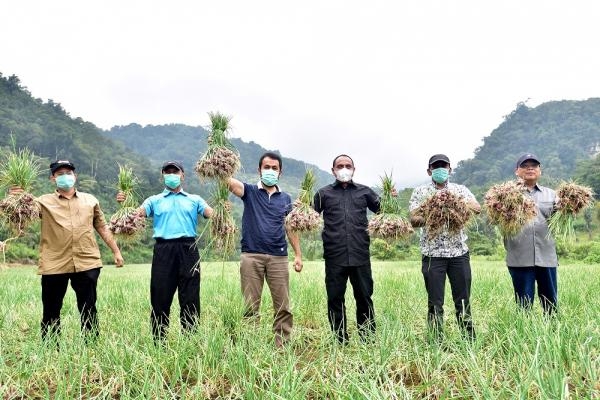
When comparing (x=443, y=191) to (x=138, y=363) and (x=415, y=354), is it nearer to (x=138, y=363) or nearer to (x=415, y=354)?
(x=415, y=354)

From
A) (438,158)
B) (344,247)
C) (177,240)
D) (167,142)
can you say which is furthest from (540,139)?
(167,142)

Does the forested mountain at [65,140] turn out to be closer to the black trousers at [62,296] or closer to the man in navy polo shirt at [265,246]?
the black trousers at [62,296]

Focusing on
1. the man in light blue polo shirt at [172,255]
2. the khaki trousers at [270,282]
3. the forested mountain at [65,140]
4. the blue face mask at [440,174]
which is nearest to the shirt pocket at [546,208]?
the blue face mask at [440,174]

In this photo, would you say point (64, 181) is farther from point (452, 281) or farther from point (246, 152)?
point (246, 152)

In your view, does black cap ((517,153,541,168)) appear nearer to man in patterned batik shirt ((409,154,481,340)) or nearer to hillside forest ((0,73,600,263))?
hillside forest ((0,73,600,263))

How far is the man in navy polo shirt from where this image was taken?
439cm

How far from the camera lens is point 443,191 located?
12.9 feet

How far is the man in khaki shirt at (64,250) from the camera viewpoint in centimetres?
425

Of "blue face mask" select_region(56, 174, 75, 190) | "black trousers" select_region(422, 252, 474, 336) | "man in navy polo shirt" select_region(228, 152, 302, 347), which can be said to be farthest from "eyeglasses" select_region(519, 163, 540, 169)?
"blue face mask" select_region(56, 174, 75, 190)

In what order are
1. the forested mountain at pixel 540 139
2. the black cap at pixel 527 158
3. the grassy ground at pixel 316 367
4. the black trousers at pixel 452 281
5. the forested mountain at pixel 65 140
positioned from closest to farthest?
the grassy ground at pixel 316 367
the black trousers at pixel 452 281
the black cap at pixel 527 158
the forested mountain at pixel 65 140
the forested mountain at pixel 540 139

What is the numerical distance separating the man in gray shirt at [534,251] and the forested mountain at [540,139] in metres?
83.5

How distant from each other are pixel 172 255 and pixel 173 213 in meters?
0.44

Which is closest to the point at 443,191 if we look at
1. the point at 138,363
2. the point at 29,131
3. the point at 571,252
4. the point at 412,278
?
the point at 138,363

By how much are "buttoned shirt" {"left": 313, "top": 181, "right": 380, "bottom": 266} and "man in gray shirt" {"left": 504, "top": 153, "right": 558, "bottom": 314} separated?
1.58 meters
